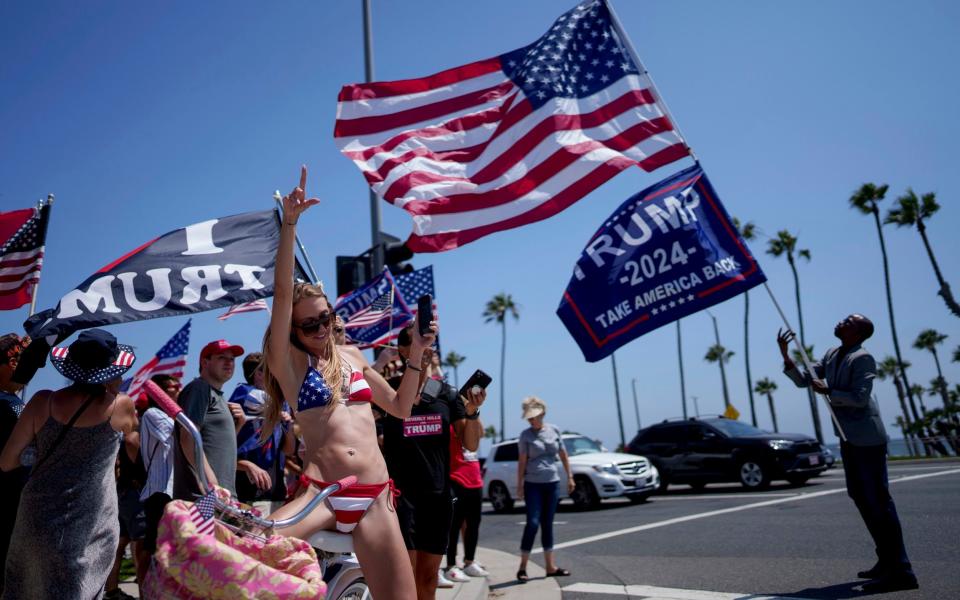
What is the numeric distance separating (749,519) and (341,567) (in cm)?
888

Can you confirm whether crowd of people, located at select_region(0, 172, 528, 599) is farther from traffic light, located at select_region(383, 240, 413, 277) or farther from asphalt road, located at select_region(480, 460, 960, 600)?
traffic light, located at select_region(383, 240, 413, 277)

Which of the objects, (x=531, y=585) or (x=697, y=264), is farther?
(x=531, y=585)

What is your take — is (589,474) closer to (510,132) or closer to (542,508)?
(542,508)

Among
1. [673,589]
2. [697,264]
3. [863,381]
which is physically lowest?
[673,589]

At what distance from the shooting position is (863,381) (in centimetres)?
572

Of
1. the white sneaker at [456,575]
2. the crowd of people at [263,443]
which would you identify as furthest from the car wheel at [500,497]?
the crowd of people at [263,443]

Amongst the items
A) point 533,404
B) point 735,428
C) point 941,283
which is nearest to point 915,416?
point 941,283

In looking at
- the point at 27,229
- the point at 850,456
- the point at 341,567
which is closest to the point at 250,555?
→ the point at 341,567

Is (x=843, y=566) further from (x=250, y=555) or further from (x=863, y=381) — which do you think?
(x=250, y=555)

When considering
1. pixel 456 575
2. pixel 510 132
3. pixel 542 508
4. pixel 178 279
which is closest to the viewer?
pixel 178 279

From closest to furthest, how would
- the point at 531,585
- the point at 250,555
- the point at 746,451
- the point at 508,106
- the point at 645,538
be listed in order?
the point at 250,555 → the point at 508,106 → the point at 531,585 → the point at 645,538 → the point at 746,451

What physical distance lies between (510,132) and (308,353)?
347 cm

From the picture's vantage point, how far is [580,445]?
1748 centimetres

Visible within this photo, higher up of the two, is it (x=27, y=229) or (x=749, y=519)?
(x=27, y=229)
